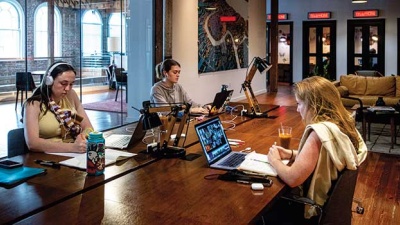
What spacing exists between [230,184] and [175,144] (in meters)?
0.71

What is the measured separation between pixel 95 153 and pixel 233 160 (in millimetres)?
768

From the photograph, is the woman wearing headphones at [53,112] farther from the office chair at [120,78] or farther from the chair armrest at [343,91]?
the chair armrest at [343,91]

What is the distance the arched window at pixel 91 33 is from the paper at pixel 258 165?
5.76 meters

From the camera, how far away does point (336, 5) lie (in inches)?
595

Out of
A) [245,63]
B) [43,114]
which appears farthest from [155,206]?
[245,63]

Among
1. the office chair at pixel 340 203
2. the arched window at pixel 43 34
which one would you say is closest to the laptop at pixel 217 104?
the office chair at pixel 340 203

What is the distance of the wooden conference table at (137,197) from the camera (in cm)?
157

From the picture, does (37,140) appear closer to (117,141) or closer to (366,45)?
(117,141)

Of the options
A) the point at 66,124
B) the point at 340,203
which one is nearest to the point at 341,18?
the point at 66,124

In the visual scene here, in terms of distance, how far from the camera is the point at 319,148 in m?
1.99

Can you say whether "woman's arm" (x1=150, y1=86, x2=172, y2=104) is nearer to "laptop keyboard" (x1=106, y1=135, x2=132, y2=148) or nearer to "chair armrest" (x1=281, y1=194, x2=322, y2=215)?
"laptop keyboard" (x1=106, y1=135, x2=132, y2=148)

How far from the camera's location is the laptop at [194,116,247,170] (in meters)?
2.30

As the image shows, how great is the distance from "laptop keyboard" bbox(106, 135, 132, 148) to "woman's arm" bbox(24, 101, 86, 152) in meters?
0.22

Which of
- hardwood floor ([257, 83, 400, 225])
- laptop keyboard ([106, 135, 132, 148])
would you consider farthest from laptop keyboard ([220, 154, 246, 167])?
hardwood floor ([257, 83, 400, 225])
